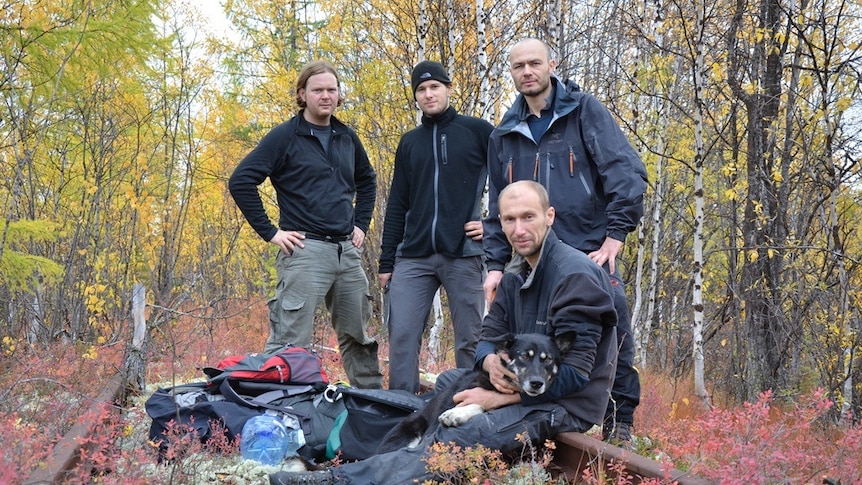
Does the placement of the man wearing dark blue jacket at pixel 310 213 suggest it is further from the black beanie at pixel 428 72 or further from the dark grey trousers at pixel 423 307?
the black beanie at pixel 428 72

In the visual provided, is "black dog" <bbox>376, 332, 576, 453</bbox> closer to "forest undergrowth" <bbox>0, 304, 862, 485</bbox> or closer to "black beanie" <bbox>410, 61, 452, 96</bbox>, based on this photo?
"forest undergrowth" <bbox>0, 304, 862, 485</bbox>

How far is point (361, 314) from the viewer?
5547 millimetres

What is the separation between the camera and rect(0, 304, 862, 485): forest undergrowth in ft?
9.98

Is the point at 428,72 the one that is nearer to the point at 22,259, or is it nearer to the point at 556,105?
the point at 556,105

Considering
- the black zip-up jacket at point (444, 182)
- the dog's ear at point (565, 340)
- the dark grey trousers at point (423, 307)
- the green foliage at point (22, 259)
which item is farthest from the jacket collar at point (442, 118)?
the green foliage at point (22, 259)

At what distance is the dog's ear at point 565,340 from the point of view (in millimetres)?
3638

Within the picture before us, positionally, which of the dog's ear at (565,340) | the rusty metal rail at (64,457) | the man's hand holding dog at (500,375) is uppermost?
the dog's ear at (565,340)

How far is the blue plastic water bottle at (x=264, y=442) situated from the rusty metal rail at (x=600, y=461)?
1.62 m

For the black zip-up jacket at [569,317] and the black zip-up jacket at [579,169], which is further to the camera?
the black zip-up jacket at [579,169]

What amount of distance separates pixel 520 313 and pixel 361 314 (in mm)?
1826

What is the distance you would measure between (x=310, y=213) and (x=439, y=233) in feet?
3.24

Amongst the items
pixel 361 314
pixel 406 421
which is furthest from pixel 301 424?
pixel 361 314

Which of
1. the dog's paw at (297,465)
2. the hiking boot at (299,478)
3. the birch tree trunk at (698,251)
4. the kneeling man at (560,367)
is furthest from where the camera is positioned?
the birch tree trunk at (698,251)

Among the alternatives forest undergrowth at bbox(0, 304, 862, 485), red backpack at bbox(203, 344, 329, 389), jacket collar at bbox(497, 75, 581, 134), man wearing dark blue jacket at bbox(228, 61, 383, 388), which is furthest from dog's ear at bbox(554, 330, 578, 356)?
man wearing dark blue jacket at bbox(228, 61, 383, 388)
